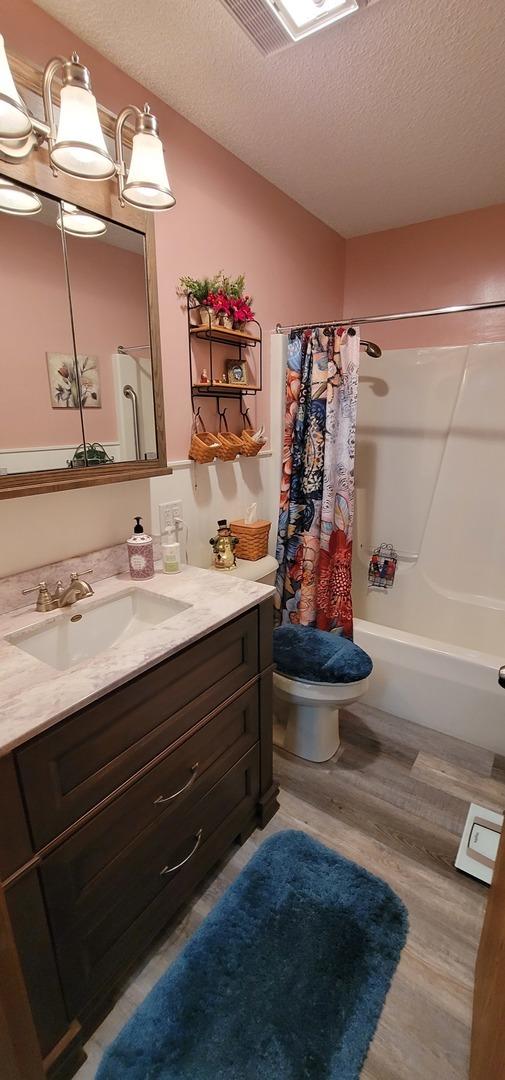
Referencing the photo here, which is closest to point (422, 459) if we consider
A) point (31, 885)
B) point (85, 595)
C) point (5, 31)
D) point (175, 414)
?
point (175, 414)

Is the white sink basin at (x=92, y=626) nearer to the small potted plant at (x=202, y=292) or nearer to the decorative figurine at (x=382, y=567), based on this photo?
the small potted plant at (x=202, y=292)

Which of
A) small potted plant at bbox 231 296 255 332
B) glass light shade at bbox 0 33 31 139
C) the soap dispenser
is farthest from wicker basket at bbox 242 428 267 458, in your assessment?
glass light shade at bbox 0 33 31 139

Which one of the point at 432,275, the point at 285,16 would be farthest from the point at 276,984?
the point at 432,275

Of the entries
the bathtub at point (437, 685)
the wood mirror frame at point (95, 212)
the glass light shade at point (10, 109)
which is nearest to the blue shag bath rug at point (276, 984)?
the bathtub at point (437, 685)

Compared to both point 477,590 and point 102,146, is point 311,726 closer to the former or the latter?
point 477,590

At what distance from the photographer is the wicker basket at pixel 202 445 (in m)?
1.74

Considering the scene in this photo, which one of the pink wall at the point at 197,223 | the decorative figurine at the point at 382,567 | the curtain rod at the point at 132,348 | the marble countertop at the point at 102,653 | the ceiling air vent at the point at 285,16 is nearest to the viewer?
the marble countertop at the point at 102,653

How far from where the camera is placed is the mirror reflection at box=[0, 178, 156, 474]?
110cm

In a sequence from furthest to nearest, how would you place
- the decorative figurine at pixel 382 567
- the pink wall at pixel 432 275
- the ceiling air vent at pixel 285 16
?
the decorative figurine at pixel 382 567 → the pink wall at pixel 432 275 → the ceiling air vent at pixel 285 16

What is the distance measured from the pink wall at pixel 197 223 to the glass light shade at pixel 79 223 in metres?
0.33

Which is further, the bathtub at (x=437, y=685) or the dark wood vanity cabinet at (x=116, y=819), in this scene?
the bathtub at (x=437, y=685)

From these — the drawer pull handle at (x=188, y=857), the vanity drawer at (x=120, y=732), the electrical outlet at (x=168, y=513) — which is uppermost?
the electrical outlet at (x=168, y=513)

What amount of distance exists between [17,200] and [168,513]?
0.98 m

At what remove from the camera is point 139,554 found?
141 centimetres
